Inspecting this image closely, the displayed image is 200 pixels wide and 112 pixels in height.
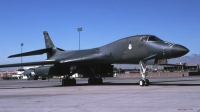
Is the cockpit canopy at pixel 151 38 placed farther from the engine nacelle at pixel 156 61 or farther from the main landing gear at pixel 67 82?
the main landing gear at pixel 67 82

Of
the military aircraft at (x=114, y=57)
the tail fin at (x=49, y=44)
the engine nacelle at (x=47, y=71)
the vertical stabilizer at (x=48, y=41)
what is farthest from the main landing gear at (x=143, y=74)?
the vertical stabilizer at (x=48, y=41)

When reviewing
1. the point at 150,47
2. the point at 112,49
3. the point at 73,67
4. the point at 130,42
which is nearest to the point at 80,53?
the point at 73,67

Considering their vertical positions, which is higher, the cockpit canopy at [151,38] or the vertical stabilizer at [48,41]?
the vertical stabilizer at [48,41]

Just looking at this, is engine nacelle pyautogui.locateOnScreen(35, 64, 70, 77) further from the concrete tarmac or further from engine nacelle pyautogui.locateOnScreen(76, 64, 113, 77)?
the concrete tarmac

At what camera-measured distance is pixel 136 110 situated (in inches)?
337

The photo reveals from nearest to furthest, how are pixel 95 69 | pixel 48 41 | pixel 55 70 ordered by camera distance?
pixel 55 70 < pixel 95 69 < pixel 48 41

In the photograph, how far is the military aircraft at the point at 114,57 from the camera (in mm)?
20547

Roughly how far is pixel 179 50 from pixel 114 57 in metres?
5.53

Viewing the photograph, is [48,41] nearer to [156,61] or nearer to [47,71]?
[47,71]

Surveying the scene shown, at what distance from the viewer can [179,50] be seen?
19.5 m

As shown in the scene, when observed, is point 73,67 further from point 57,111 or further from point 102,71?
point 57,111

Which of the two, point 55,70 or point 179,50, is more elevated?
point 179,50

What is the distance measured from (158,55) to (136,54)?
174cm

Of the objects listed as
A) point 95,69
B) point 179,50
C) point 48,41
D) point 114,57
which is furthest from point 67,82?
point 179,50
